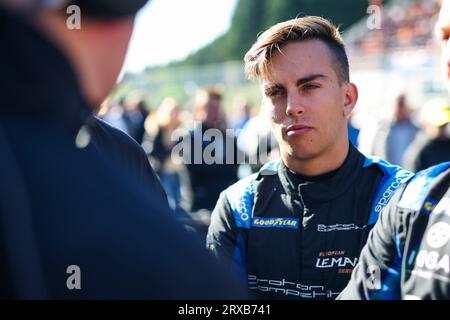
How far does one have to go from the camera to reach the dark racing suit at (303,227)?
238 cm

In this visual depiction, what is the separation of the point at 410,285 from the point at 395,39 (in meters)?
25.5

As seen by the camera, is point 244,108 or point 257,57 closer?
point 257,57

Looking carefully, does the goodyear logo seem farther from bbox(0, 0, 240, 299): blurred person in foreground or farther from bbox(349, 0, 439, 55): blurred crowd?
bbox(349, 0, 439, 55): blurred crowd

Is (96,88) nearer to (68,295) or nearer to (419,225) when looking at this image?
(68,295)

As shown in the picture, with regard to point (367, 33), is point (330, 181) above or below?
below

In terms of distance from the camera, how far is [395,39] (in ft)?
84.0

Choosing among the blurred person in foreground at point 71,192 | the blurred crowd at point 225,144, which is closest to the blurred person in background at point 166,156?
the blurred crowd at point 225,144

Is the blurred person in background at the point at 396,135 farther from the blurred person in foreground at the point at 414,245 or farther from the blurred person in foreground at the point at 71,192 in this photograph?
the blurred person in foreground at the point at 71,192

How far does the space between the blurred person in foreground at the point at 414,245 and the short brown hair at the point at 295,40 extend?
3.16 ft

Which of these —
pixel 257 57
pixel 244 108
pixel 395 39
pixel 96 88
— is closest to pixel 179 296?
pixel 96 88

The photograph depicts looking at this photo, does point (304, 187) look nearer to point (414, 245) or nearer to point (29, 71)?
point (414, 245)

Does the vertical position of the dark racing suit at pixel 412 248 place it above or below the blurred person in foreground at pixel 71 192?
below

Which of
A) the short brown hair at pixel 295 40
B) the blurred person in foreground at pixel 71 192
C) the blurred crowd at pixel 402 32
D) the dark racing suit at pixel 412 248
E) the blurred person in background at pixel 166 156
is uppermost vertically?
the blurred crowd at pixel 402 32

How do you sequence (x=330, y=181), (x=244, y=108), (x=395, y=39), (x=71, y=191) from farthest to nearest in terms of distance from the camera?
(x=395, y=39)
(x=244, y=108)
(x=330, y=181)
(x=71, y=191)
